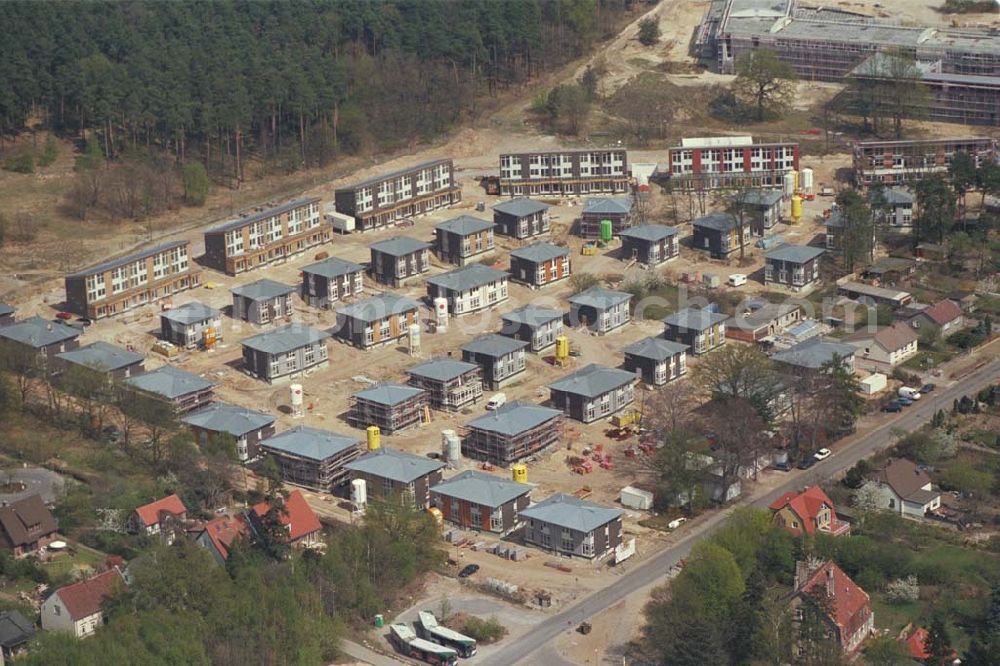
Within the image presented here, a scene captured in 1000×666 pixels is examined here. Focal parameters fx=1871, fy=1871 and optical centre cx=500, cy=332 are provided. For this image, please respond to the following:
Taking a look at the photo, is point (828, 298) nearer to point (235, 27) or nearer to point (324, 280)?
point (324, 280)

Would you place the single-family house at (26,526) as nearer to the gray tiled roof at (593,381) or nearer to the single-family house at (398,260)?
the gray tiled roof at (593,381)

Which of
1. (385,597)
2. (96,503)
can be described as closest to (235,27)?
(96,503)

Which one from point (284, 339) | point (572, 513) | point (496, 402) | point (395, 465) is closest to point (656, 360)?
point (496, 402)

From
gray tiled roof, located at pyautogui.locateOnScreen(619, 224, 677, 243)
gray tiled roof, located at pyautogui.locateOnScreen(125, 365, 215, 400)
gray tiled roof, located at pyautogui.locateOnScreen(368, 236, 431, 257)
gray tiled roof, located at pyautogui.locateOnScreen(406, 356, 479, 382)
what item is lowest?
gray tiled roof, located at pyautogui.locateOnScreen(406, 356, 479, 382)

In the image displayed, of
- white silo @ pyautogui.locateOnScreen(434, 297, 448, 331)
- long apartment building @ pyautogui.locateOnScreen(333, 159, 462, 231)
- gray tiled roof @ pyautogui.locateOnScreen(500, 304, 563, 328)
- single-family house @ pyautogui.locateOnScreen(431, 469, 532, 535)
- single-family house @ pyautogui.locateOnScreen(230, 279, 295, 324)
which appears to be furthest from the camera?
long apartment building @ pyautogui.locateOnScreen(333, 159, 462, 231)

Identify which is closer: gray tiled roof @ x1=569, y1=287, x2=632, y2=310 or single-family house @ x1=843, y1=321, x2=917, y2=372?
single-family house @ x1=843, y1=321, x2=917, y2=372

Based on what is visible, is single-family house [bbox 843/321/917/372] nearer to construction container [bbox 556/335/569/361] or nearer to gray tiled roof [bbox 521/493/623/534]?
construction container [bbox 556/335/569/361]

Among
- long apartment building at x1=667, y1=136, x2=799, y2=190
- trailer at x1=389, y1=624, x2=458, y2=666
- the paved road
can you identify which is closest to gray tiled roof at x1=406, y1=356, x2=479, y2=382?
the paved road
